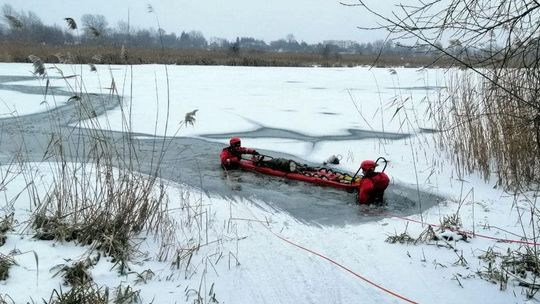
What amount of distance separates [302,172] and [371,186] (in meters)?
1.29

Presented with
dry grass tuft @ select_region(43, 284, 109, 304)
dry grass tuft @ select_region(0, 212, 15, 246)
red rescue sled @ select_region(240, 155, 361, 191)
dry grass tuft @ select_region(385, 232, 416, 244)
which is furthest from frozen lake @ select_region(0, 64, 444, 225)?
dry grass tuft @ select_region(43, 284, 109, 304)

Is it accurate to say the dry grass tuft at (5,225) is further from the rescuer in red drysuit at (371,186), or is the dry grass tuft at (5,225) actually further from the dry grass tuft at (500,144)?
the dry grass tuft at (500,144)

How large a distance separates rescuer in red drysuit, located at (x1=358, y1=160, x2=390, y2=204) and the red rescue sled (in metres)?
0.37

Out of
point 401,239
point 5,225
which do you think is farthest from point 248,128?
point 5,225

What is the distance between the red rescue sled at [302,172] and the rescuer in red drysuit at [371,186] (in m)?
0.37

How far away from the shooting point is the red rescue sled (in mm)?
5793

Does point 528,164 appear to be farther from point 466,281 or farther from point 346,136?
point 346,136

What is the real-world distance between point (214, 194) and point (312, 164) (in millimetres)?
2092

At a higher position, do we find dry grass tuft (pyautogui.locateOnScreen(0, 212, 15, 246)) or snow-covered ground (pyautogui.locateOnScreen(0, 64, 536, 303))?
dry grass tuft (pyautogui.locateOnScreen(0, 212, 15, 246))

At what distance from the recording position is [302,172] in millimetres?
6180

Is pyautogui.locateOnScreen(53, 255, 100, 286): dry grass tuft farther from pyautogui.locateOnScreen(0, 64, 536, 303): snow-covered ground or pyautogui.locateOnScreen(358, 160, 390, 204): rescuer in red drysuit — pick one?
pyautogui.locateOnScreen(358, 160, 390, 204): rescuer in red drysuit

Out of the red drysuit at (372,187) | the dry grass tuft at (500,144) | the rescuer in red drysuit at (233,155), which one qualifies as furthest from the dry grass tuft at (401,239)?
the rescuer in red drysuit at (233,155)

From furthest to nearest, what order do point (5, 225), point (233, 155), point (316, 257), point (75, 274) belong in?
point (233, 155), point (316, 257), point (5, 225), point (75, 274)

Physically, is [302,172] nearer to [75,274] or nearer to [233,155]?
[233,155]
